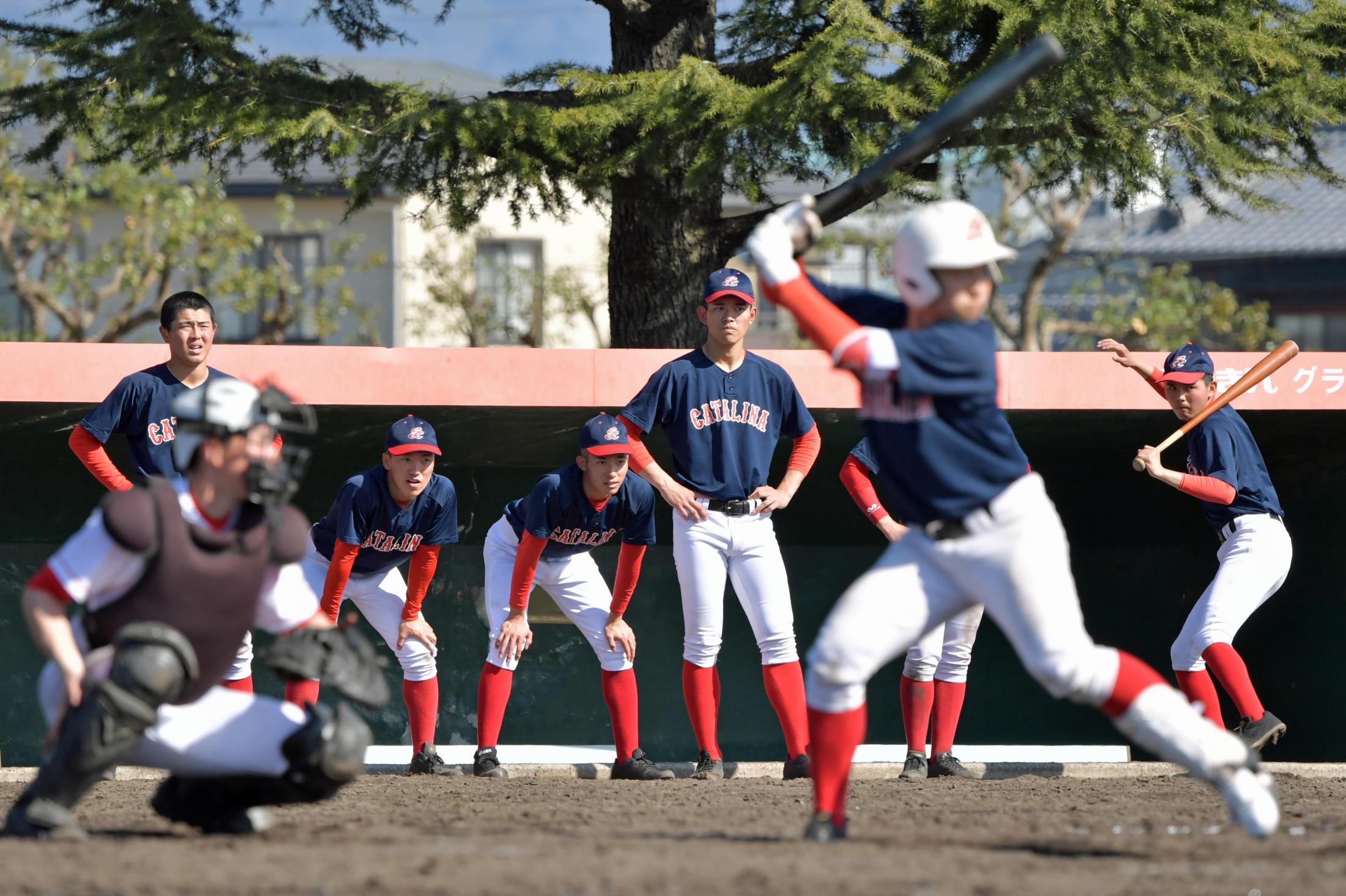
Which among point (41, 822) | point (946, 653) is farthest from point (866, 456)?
point (41, 822)

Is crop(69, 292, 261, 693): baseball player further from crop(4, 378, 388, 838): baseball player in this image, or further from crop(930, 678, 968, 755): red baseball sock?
crop(930, 678, 968, 755): red baseball sock

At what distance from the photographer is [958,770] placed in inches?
248

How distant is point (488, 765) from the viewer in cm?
631

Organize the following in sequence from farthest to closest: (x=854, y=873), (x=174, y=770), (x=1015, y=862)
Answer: (x=174, y=770) → (x=1015, y=862) → (x=854, y=873)

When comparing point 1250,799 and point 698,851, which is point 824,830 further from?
point 1250,799

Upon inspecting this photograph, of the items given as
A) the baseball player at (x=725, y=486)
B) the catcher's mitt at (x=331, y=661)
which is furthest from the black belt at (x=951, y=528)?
the baseball player at (x=725, y=486)

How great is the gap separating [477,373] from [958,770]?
282 centimetres

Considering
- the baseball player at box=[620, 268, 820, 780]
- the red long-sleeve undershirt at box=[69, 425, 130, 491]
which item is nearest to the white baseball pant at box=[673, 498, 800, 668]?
the baseball player at box=[620, 268, 820, 780]

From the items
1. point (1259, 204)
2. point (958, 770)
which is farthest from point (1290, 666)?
point (1259, 204)

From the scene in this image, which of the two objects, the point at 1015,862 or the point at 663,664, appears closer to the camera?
the point at 1015,862

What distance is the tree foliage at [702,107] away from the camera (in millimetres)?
7047

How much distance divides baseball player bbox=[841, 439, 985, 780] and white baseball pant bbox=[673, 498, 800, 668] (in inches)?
22.1

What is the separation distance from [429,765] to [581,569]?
3.60 feet

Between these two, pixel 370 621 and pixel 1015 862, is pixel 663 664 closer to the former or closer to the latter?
pixel 370 621
